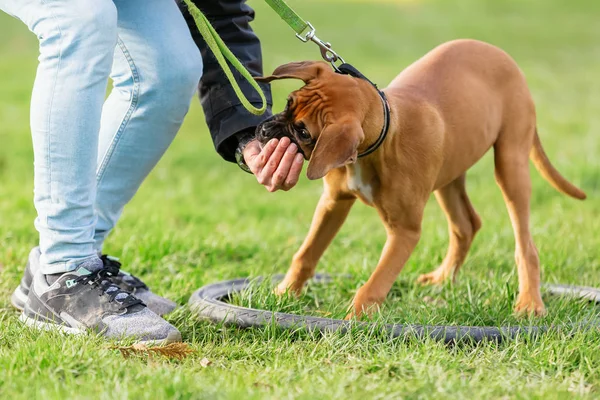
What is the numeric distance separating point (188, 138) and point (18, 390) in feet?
22.3

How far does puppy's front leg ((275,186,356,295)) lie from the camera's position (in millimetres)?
4156

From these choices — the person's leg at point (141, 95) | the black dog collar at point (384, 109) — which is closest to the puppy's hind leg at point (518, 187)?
the black dog collar at point (384, 109)

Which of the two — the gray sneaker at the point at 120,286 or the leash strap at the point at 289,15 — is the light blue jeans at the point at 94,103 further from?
the leash strap at the point at 289,15

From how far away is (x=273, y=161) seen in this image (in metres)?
3.48

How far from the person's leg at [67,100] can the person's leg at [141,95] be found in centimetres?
33

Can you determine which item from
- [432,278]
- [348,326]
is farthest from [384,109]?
[432,278]

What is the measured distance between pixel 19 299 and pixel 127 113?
949 mm

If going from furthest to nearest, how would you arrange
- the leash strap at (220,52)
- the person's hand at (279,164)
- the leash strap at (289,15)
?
the leash strap at (289,15), the leash strap at (220,52), the person's hand at (279,164)

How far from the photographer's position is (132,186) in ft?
12.9

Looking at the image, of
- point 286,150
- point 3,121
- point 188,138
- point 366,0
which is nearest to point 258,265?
point 286,150

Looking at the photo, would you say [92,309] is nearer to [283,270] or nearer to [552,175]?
[283,270]

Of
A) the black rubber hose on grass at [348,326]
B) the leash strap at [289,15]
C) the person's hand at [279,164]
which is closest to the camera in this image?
the black rubber hose on grass at [348,326]

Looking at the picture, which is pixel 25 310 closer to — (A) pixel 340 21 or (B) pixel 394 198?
(B) pixel 394 198

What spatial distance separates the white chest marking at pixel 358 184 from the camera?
3.79 metres
